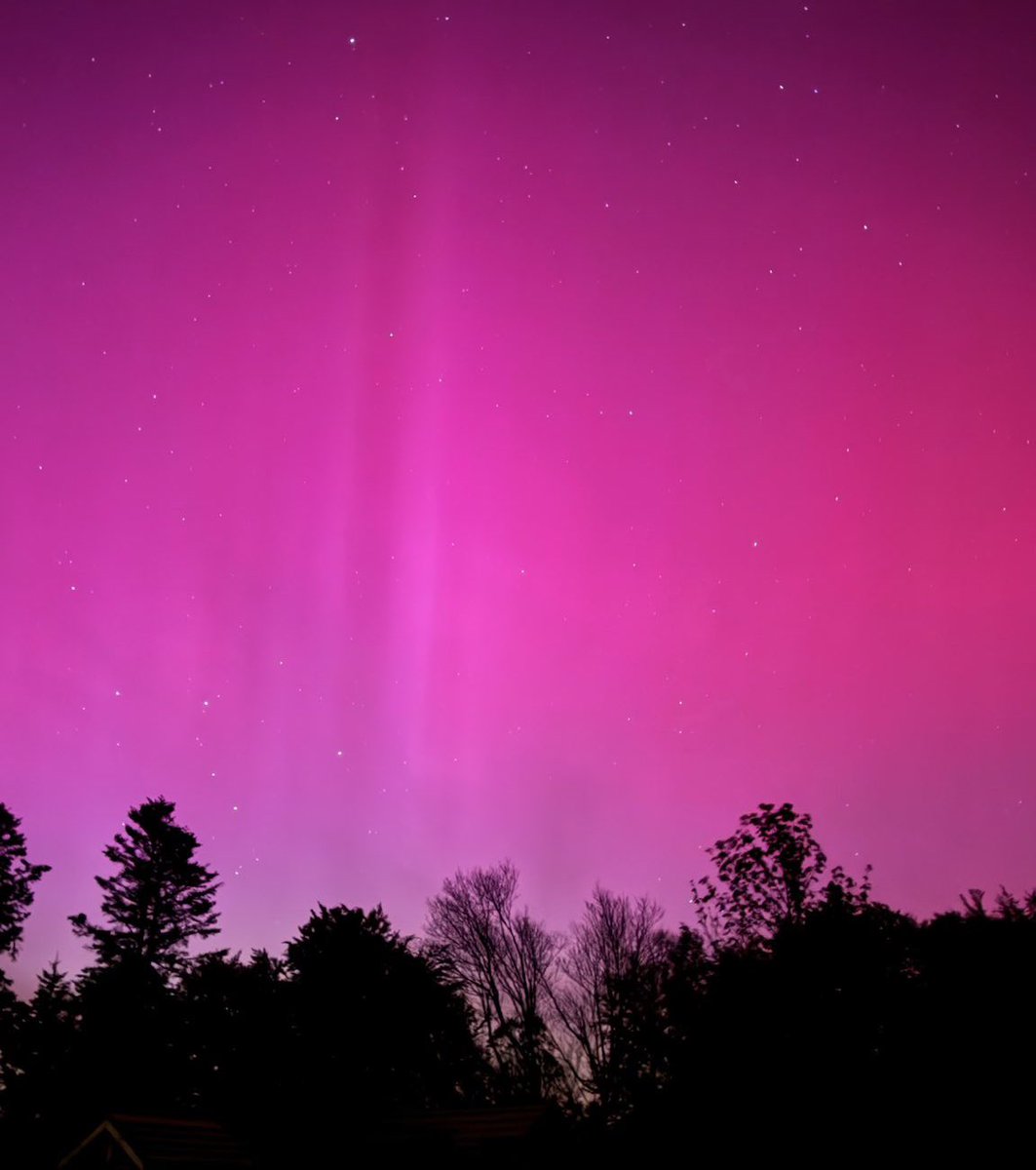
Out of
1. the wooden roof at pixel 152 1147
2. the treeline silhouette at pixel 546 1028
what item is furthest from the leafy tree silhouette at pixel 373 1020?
the wooden roof at pixel 152 1147

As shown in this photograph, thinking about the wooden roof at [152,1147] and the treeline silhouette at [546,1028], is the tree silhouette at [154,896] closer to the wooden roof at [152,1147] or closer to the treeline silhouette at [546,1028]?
the treeline silhouette at [546,1028]

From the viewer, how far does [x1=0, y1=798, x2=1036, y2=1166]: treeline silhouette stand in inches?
712

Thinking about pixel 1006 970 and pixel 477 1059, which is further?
pixel 477 1059

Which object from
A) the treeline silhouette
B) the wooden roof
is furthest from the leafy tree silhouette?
the wooden roof

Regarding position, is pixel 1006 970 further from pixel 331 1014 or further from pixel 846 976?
pixel 331 1014

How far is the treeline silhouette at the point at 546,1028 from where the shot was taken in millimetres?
18094

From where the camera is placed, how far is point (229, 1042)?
38812mm

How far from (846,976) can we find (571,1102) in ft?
76.6

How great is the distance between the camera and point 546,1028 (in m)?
42.2

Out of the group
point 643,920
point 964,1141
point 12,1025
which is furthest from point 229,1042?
point 964,1141

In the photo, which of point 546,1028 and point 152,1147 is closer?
point 152,1147

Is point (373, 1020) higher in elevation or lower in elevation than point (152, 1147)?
higher

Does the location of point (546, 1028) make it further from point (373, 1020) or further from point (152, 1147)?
point (152, 1147)

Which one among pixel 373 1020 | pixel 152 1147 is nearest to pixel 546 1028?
pixel 373 1020
